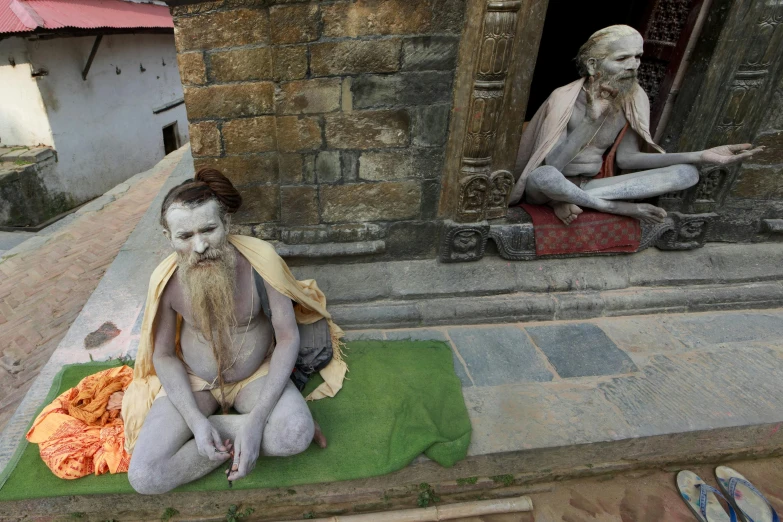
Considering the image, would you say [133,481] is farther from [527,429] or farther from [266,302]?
[527,429]

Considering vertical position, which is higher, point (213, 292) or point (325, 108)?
point (325, 108)

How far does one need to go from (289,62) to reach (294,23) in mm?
223

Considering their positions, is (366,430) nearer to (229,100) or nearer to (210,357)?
(210,357)

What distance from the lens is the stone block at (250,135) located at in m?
2.97

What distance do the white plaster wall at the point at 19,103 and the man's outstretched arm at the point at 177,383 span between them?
8.82 meters

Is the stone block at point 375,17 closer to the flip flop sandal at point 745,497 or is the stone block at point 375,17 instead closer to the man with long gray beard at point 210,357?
the man with long gray beard at point 210,357

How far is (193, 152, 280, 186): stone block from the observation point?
10.1ft

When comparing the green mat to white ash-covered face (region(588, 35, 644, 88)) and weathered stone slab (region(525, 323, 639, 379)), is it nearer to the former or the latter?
weathered stone slab (region(525, 323, 639, 379))

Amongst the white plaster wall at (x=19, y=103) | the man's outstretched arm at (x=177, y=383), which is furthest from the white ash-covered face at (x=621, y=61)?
the white plaster wall at (x=19, y=103)

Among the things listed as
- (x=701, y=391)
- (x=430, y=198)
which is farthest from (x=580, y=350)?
(x=430, y=198)

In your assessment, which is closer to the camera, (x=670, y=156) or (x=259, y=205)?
(x=259, y=205)

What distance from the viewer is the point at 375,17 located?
2.69 meters

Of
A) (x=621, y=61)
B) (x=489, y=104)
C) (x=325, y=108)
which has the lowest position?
(x=325, y=108)

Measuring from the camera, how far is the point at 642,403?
282 cm
